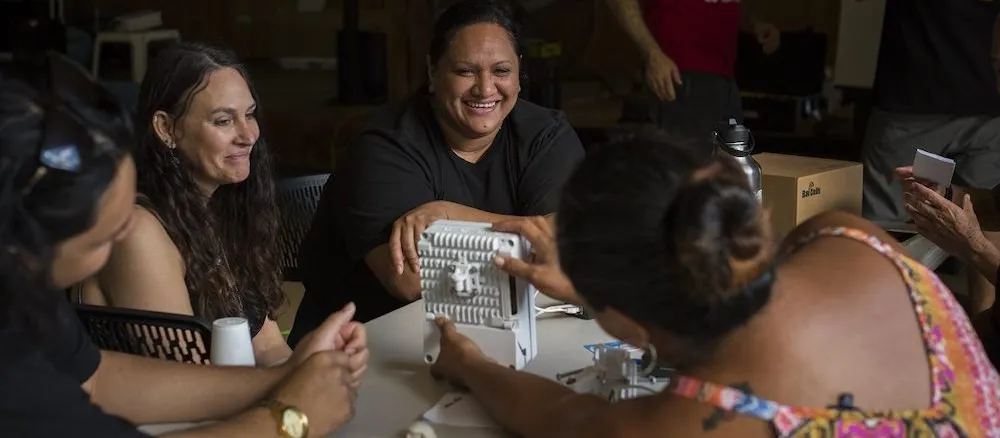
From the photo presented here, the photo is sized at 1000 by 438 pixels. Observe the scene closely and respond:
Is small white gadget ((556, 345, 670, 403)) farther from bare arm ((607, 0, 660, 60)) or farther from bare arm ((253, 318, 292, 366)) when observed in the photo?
bare arm ((607, 0, 660, 60))

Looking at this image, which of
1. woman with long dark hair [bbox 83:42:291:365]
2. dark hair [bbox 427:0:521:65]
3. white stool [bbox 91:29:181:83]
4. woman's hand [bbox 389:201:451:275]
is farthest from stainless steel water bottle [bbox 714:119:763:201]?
white stool [bbox 91:29:181:83]

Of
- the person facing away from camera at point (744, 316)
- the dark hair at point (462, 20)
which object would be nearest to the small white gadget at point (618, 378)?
the person facing away from camera at point (744, 316)

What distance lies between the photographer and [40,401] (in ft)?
3.71

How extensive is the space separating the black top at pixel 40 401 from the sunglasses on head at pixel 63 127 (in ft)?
0.61

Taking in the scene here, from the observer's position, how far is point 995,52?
98.5 inches

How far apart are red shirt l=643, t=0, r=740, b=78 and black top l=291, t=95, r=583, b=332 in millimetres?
1459

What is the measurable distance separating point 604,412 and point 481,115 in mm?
1180

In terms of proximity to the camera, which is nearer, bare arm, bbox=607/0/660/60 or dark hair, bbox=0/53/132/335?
dark hair, bbox=0/53/132/335

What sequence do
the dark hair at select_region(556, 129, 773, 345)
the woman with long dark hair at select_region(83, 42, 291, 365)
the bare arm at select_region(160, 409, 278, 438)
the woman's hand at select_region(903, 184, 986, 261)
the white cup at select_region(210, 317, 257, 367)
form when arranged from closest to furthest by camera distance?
the dark hair at select_region(556, 129, 773, 345), the bare arm at select_region(160, 409, 278, 438), the white cup at select_region(210, 317, 257, 367), the woman with long dark hair at select_region(83, 42, 291, 365), the woman's hand at select_region(903, 184, 986, 261)

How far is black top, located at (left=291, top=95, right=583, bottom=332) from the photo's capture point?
2246 mm

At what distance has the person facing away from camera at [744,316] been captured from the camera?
3.56 ft

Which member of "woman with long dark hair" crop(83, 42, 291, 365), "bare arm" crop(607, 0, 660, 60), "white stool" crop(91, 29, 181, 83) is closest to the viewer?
"woman with long dark hair" crop(83, 42, 291, 365)

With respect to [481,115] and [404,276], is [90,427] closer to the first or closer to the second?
[404,276]

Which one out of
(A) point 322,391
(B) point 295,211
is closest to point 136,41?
(B) point 295,211
